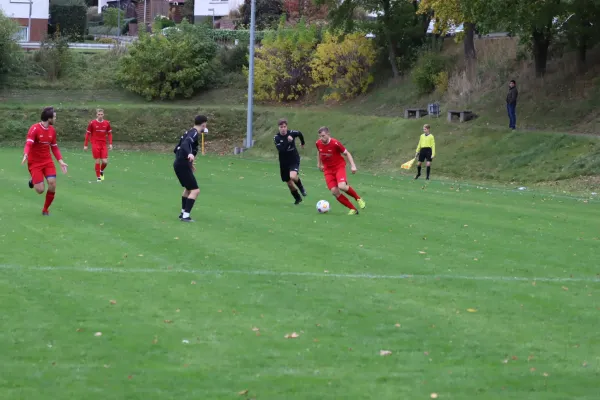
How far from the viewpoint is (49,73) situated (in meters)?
58.1

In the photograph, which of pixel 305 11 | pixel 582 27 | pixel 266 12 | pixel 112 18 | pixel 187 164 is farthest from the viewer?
pixel 112 18

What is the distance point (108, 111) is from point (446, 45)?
1849 centimetres

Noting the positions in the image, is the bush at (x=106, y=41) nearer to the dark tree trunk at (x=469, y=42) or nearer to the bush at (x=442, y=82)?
the bush at (x=442, y=82)

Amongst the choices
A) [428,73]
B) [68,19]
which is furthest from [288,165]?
[68,19]

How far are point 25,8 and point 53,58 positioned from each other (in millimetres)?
19476

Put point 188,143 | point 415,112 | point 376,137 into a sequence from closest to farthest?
point 188,143 < point 376,137 < point 415,112

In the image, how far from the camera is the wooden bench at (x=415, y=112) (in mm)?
42156

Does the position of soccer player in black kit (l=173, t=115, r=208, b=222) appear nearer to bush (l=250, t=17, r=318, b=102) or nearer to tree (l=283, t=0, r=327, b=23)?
bush (l=250, t=17, r=318, b=102)

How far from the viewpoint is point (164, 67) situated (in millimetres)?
55000

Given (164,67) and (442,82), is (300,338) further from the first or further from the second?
(164,67)

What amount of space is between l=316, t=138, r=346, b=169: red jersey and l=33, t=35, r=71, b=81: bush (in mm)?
42592

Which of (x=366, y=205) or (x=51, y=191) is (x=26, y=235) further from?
(x=366, y=205)

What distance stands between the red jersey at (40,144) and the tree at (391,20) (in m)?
33.0

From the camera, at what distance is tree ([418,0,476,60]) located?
121 ft
